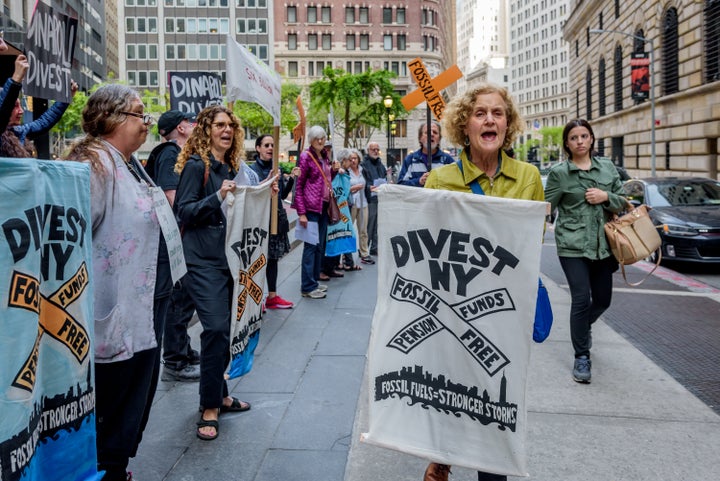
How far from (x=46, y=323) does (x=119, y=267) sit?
70 cm

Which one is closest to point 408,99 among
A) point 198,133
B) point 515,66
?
point 198,133

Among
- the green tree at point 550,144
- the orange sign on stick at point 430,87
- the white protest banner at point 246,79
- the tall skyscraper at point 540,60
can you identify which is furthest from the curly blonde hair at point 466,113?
the tall skyscraper at point 540,60

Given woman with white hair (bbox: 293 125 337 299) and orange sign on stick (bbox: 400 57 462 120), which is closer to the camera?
orange sign on stick (bbox: 400 57 462 120)

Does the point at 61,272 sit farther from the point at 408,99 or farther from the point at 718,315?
the point at 718,315

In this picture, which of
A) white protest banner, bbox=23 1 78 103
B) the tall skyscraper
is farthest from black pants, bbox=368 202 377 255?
the tall skyscraper

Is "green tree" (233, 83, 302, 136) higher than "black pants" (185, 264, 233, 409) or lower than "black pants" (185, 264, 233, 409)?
higher

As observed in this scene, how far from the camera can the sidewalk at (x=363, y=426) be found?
3.82 m

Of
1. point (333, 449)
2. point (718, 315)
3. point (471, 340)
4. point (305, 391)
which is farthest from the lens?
point (718, 315)

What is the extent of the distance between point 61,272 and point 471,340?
1.65m

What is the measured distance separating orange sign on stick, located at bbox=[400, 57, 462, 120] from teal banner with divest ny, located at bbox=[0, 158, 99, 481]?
457 centimetres

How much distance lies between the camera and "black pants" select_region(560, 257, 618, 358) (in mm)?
5457

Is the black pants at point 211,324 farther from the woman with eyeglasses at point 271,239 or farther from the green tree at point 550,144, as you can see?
the green tree at point 550,144

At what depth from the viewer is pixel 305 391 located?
206 inches

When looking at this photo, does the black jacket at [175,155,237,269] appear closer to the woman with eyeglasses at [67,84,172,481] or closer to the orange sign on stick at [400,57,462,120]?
the woman with eyeglasses at [67,84,172,481]
